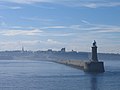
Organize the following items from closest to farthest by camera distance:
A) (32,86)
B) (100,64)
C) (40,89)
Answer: (40,89), (32,86), (100,64)

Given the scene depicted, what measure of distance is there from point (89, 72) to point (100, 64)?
2646 millimetres

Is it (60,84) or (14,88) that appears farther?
Result: (60,84)

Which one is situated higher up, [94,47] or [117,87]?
[94,47]

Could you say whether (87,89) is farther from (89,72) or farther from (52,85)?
(89,72)

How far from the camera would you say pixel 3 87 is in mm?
48625

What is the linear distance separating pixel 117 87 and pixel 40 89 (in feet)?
31.2

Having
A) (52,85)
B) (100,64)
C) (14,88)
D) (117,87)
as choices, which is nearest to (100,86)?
(117,87)

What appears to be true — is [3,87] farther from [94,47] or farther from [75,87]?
[94,47]

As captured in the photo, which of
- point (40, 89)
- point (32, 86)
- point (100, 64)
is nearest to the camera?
point (40, 89)

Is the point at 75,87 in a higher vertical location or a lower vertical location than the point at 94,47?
lower

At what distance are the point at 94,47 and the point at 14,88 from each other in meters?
32.4

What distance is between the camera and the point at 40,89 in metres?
46.5

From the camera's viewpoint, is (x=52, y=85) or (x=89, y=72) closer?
(x=52, y=85)

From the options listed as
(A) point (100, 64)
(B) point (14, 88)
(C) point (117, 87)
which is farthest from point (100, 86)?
(A) point (100, 64)
